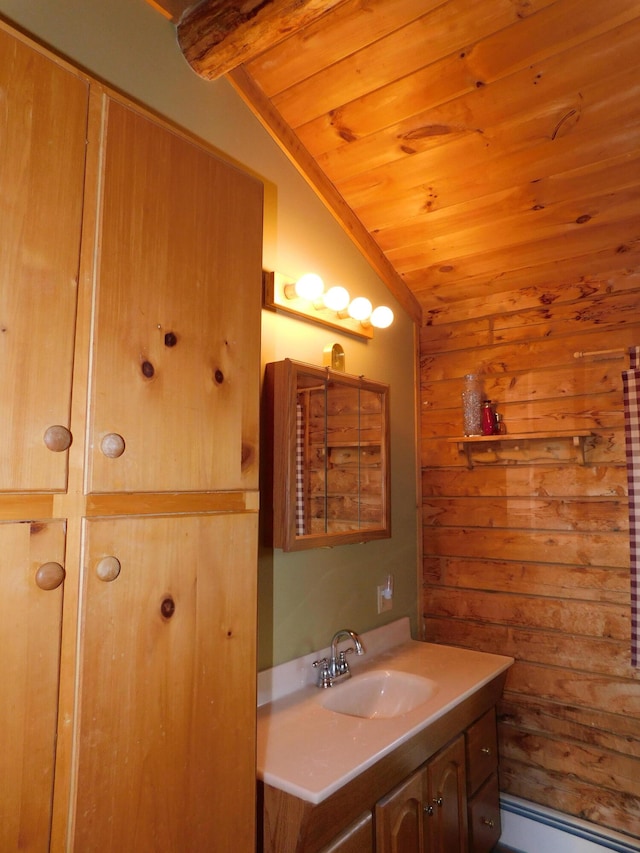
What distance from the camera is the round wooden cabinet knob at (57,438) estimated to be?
852mm

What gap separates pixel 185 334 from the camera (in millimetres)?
1062

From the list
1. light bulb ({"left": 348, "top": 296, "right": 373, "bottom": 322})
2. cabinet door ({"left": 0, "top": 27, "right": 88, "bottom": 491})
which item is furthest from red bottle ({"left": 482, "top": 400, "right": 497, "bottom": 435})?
cabinet door ({"left": 0, "top": 27, "right": 88, "bottom": 491})

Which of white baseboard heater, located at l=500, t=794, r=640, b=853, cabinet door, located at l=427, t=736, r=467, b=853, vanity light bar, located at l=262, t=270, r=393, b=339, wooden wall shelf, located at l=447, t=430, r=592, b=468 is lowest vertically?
white baseboard heater, located at l=500, t=794, r=640, b=853

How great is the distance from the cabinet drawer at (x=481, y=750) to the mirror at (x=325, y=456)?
68cm

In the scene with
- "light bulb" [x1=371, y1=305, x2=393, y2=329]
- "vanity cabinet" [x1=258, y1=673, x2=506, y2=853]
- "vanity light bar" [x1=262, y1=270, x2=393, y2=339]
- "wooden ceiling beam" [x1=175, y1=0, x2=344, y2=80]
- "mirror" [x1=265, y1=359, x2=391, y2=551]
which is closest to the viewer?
"vanity cabinet" [x1=258, y1=673, x2=506, y2=853]

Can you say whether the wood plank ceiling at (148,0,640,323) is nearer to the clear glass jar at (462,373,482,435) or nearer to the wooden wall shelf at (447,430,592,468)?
the clear glass jar at (462,373,482,435)

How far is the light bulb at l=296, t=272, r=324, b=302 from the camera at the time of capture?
1812mm

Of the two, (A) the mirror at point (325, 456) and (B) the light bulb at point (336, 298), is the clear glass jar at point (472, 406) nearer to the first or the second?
(A) the mirror at point (325, 456)

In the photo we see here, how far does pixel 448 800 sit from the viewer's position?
1.64 m

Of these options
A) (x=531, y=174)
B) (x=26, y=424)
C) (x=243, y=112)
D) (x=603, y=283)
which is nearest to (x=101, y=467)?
(x=26, y=424)

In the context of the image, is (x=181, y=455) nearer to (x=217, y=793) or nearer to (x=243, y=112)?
(x=217, y=793)

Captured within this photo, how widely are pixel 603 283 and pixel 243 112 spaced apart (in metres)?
1.36

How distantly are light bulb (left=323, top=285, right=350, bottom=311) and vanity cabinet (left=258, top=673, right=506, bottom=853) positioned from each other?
130 cm

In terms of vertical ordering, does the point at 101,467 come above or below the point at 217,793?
above
